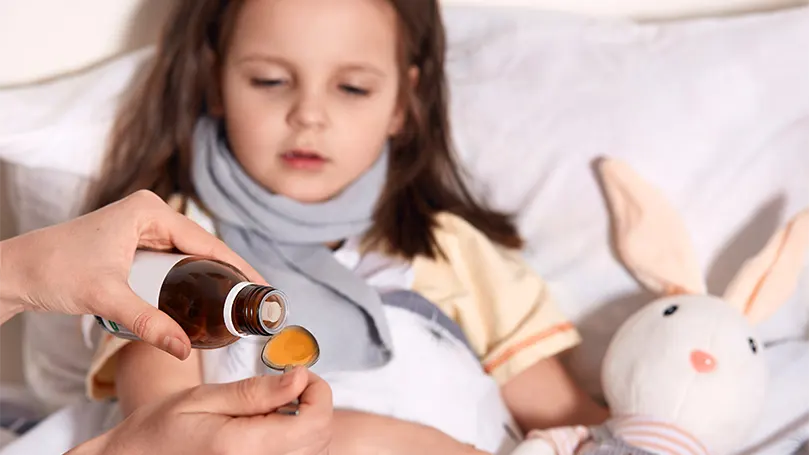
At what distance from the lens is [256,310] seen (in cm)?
54

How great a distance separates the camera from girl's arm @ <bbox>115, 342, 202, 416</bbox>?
0.83 meters

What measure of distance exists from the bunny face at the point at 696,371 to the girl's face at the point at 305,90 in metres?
0.37

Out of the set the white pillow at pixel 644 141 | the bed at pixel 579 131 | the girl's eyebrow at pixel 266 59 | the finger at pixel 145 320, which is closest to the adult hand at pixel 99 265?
the finger at pixel 145 320

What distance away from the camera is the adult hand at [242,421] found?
55cm

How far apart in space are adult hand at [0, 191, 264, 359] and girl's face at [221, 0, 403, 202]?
0.29 m

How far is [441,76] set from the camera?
3.51ft

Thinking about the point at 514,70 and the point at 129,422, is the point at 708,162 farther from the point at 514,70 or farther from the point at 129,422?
the point at 129,422

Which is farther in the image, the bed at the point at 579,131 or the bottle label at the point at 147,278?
the bed at the point at 579,131

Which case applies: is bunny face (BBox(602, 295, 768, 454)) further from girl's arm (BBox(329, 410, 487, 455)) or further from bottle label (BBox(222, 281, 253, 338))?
bottle label (BBox(222, 281, 253, 338))

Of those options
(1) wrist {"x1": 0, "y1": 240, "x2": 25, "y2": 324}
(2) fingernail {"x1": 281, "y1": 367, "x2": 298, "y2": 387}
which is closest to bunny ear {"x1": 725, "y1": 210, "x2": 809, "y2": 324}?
(2) fingernail {"x1": 281, "y1": 367, "x2": 298, "y2": 387}

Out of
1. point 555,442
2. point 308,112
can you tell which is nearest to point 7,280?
point 308,112

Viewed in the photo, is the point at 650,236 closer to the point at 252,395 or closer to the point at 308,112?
the point at 308,112

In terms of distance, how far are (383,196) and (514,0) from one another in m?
Result: 0.36

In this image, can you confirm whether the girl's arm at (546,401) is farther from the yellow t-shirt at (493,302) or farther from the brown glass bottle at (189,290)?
the brown glass bottle at (189,290)
